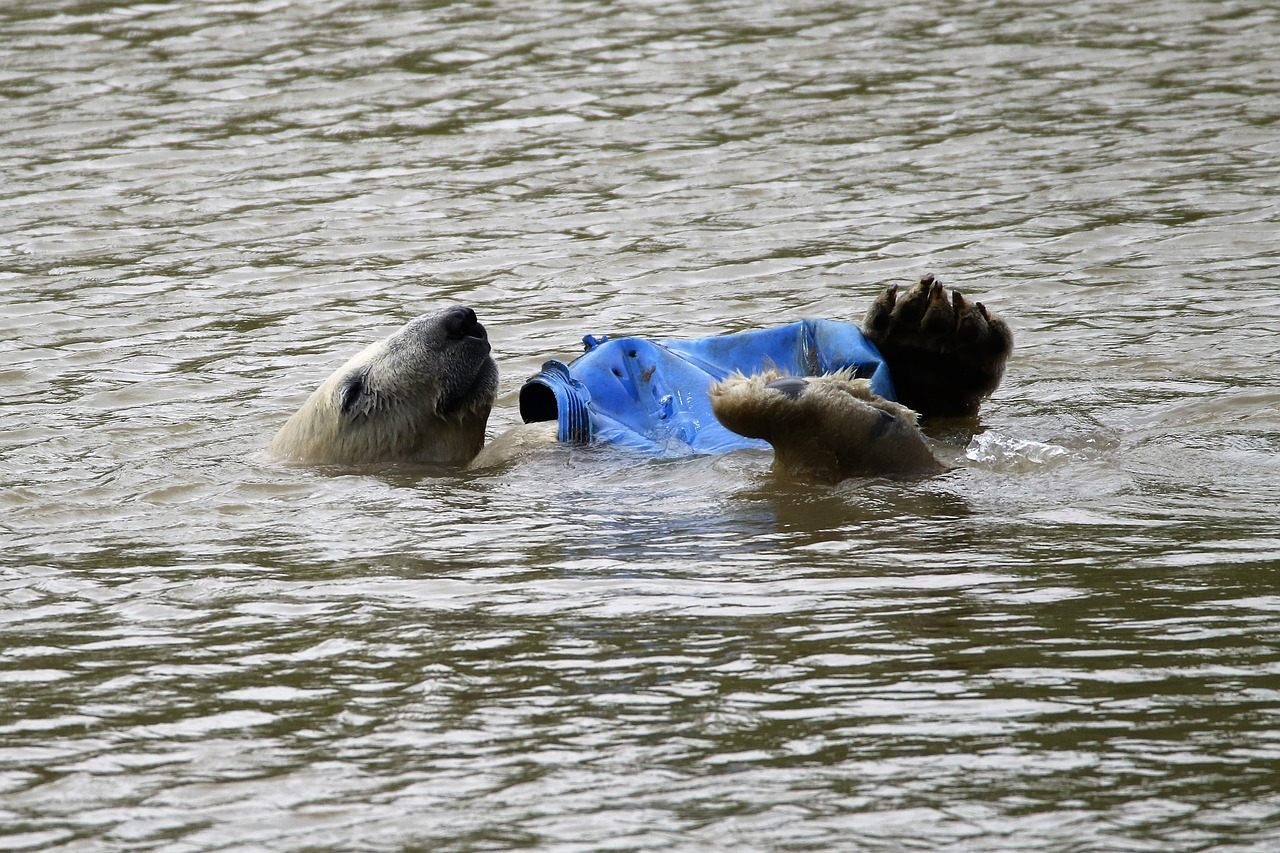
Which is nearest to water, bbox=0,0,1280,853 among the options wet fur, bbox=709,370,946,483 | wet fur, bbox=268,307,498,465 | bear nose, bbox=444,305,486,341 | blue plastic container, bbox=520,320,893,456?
wet fur, bbox=709,370,946,483

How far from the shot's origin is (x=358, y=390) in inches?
237

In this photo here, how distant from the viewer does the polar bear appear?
5121 mm

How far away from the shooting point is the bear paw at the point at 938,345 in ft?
18.4

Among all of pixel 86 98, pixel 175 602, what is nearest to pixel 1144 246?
pixel 175 602

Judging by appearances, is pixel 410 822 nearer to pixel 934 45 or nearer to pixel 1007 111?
pixel 1007 111

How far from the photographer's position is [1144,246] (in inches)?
336

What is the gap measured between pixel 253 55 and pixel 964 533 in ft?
35.4

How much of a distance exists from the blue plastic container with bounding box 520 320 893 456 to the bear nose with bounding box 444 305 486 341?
0.29m

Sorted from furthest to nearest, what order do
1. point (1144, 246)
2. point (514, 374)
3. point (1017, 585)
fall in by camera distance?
point (1144, 246) < point (514, 374) < point (1017, 585)

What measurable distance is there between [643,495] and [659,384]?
0.73 meters

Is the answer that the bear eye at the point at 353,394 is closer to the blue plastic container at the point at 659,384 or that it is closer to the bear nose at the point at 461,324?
the bear nose at the point at 461,324

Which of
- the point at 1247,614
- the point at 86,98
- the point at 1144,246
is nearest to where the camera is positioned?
the point at 1247,614

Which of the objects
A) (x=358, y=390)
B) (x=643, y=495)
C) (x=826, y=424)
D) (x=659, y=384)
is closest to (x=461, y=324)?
(x=358, y=390)

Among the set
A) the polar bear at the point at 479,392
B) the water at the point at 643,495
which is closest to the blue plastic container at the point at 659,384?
the polar bear at the point at 479,392
